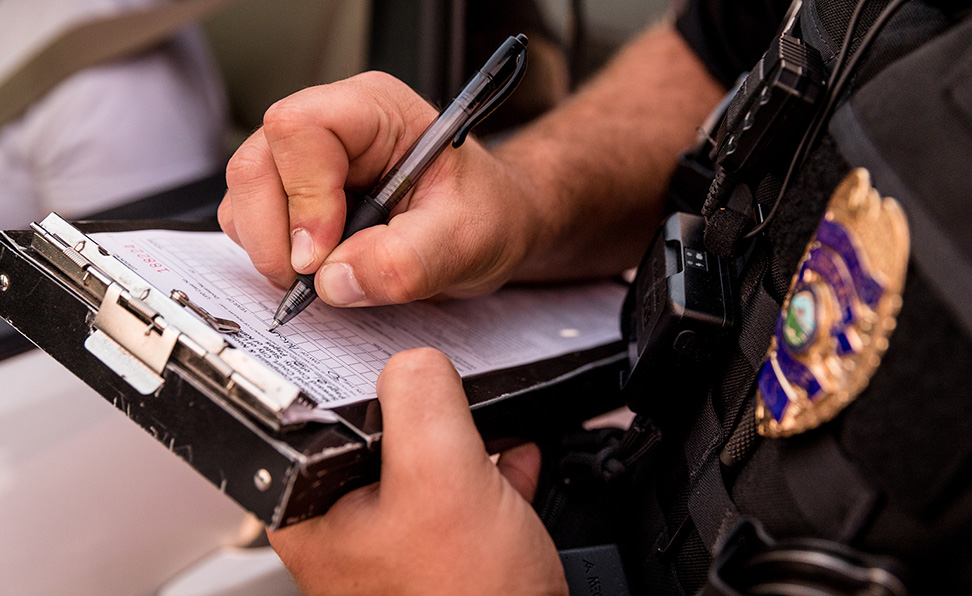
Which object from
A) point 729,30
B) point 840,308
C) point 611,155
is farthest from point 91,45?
point 840,308

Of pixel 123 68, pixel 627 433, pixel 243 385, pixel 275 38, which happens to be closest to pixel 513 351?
pixel 627 433

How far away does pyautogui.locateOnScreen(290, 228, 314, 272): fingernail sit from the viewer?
52cm

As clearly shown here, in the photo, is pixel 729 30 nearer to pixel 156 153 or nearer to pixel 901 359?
pixel 901 359

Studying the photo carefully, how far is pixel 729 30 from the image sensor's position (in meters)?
0.91

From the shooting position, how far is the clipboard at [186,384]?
0.37m

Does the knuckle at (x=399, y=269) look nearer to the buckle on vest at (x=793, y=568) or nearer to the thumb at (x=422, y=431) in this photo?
the thumb at (x=422, y=431)

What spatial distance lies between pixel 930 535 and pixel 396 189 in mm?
418

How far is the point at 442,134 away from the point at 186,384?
276 millimetres

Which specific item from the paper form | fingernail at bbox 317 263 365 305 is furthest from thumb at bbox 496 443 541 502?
fingernail at bbox 317 263 365 305

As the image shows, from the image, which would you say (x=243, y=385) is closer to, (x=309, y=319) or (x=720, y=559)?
(x=309, y=319)

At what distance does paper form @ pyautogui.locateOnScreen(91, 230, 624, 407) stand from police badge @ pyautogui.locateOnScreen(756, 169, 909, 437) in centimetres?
25

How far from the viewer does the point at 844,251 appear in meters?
0.32

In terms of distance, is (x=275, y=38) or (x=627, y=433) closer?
(x=627, y=433)

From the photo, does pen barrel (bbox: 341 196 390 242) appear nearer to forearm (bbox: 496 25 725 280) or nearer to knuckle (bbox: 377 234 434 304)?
knuckle (bbox: 377 234 434 304)
